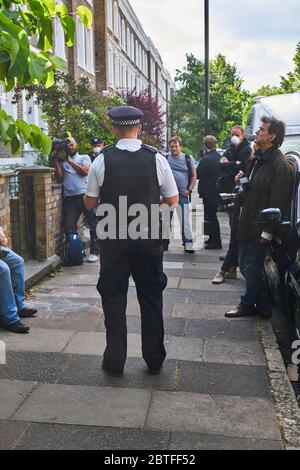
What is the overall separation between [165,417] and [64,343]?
163 centimetres

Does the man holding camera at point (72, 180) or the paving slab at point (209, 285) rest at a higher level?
the man holding camera at point (72, 180)

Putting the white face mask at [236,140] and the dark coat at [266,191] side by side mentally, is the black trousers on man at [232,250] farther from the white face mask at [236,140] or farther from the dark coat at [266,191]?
the white face mask at [236,140]

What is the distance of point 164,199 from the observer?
4312mm

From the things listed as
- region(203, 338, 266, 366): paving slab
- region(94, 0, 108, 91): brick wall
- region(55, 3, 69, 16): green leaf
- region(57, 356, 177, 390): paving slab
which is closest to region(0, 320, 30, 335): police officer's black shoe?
region(57, 356, 177, 390): paving slab

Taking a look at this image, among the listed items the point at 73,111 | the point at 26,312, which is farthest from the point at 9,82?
the point at 73,111

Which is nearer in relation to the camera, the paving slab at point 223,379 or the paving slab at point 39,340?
the paving slab at point 223,379

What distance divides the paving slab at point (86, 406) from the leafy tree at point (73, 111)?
7605 millimetres

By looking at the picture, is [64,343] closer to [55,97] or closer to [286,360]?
[286,360]

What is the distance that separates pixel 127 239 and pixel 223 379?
129 cm

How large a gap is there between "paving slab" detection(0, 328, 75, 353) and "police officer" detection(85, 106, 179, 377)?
29.9 inches

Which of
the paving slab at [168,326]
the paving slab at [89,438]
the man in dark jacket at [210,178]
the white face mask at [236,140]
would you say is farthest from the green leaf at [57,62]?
the man in dark jacket at [210,178]

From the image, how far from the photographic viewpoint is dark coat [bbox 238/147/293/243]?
5.21 meters

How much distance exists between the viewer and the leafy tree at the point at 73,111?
11.0 metres
